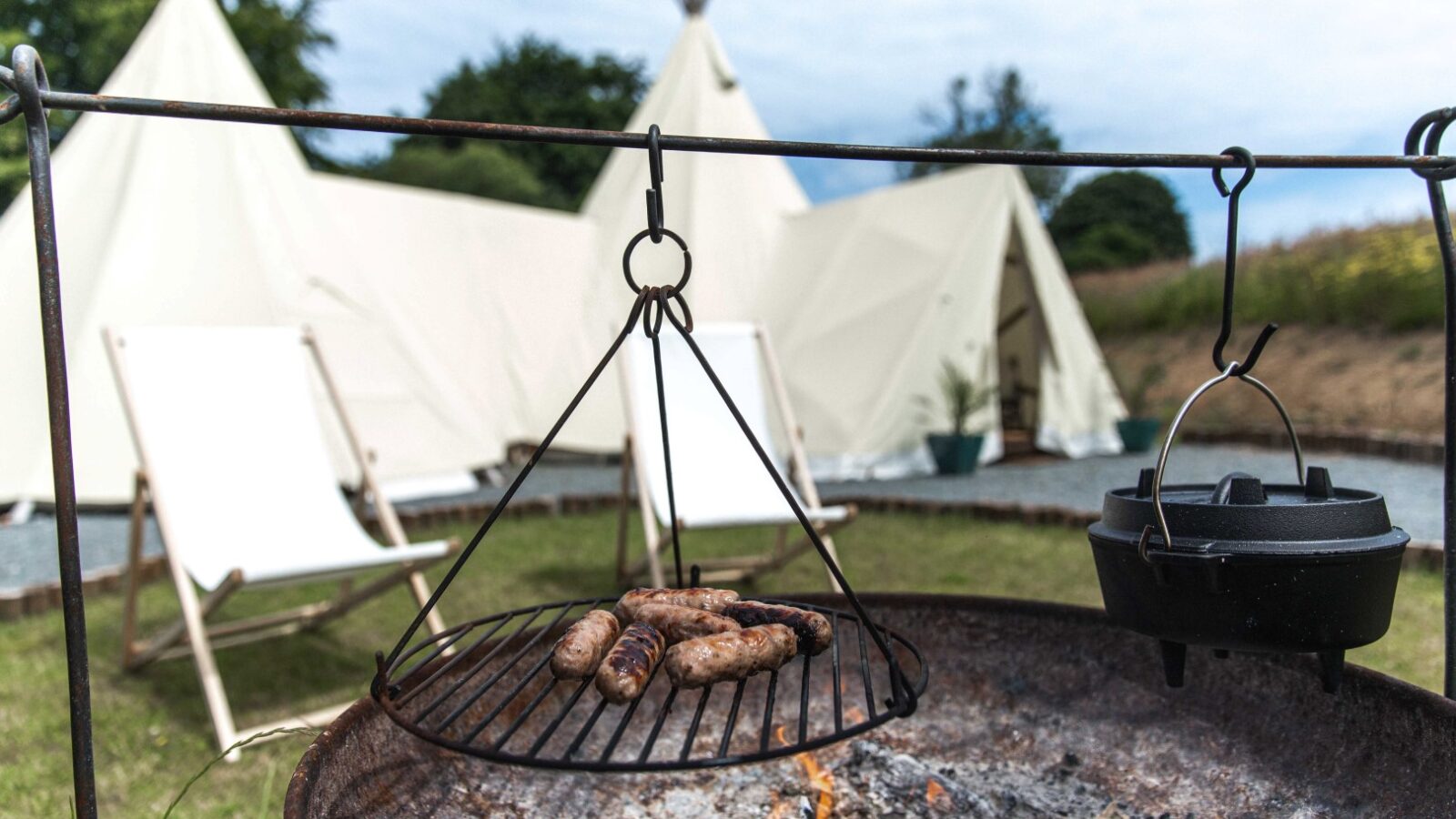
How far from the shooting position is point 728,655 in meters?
1.04

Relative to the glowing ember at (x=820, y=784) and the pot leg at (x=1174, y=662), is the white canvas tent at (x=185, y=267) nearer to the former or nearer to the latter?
the glowing ember at (x=820, y=784)

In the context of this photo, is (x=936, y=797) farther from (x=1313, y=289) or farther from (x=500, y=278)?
(x=1313, y=289)

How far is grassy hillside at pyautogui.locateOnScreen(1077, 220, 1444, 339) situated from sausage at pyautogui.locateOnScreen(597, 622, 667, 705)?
9.36 meters

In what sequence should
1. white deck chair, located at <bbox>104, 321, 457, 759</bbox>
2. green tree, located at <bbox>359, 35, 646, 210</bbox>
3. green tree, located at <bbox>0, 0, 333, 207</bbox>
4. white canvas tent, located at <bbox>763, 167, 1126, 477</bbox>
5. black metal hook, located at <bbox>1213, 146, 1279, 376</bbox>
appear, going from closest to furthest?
black metal hook, located at <bbox>1213, 146, 1279, 376</bbox>
white deck chair, located at <bbox>104, 321, 457, 759</bbox>
white canvas tent, located at <bbox>763, 167, 1126, 477</bbox>
green tree, located at <bbox>0, 0, 333, 207</bbox>
green tree, located at <bbox>359, 35, 646, 210</bbox>

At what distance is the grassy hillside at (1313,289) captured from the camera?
8836mm

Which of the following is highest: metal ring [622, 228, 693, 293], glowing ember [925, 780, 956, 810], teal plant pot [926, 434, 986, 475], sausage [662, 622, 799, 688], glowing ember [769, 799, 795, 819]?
metal ring [622, 228, 693, 293]

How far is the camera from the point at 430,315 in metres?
6.69

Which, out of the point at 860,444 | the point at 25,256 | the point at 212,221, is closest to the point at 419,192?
the point at 212,221

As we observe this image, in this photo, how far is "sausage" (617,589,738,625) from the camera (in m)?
1.28

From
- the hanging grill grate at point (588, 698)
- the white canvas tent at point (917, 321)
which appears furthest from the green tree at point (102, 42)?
the hanging grill grate at point (588, 698)

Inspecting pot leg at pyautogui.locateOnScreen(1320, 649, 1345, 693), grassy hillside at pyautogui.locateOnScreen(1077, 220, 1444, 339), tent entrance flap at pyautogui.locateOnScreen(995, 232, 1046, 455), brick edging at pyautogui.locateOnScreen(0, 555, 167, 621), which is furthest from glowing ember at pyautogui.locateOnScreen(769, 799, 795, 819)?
grassy hillside at pyautogui.locateOnScreen(1077, 220, 1444, 339)

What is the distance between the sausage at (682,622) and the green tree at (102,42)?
16.4 m

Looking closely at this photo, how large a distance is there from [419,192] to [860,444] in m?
3.58

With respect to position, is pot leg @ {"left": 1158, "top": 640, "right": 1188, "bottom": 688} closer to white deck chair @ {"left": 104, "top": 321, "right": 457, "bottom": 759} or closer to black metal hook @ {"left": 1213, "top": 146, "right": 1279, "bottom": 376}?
black metal hook @ {"left": 1213, "top": 146, "right": 1279, "bottom": 376}
